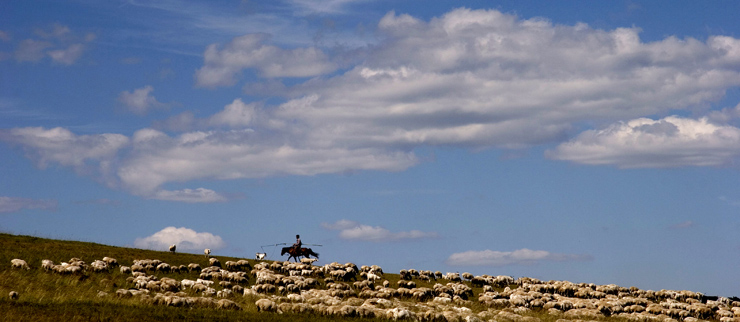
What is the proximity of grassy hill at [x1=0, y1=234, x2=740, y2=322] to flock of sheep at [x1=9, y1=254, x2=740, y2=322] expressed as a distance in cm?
10

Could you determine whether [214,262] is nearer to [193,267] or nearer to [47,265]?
[193,267]

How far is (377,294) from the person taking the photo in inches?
1893

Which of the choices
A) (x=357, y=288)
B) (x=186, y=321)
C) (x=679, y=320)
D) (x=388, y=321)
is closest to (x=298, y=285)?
(x=357, y=288)

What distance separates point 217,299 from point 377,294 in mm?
12862

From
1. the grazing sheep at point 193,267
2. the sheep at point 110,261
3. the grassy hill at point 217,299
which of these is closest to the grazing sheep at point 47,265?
the grassy hill at point 217,299

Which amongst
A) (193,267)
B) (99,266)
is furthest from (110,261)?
(193,267)

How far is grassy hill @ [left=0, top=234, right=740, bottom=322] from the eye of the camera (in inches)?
1256

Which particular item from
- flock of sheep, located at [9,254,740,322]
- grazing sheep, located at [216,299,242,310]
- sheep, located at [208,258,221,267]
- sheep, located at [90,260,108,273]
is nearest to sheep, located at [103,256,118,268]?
flock of sheep, located at [9,254,740,322]

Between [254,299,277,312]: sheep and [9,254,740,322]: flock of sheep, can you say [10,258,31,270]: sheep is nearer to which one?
[9,254,740,322]: flock of sheep

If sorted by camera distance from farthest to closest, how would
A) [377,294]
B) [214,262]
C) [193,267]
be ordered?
1. [214,262]
2. [193,267]
3. [377,294]

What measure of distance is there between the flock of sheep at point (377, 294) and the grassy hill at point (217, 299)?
0.34 ft

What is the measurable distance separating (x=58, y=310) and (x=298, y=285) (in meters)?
20.3

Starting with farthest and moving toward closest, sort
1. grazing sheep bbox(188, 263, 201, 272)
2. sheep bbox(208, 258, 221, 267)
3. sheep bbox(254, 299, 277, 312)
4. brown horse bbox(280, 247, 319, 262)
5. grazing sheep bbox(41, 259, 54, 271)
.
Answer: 1. brown horse bbox(280, 247, 319, 262)
2. sheep bbox(208, 258, 221, 267)
3. grazing sheep bbox(188, 263, 201, 272)
4. grazing sheep bbox(41, 259, 54, 271)
5. sheep bbox(254, 299, 277, 312)

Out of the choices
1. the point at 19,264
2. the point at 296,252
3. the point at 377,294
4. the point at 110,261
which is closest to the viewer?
the point at 19,264
